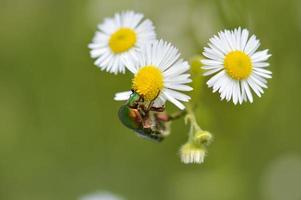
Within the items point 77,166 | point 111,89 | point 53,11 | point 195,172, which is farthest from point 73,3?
point 195,172

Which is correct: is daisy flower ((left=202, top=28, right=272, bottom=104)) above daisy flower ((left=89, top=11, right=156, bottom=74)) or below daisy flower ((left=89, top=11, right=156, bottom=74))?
below

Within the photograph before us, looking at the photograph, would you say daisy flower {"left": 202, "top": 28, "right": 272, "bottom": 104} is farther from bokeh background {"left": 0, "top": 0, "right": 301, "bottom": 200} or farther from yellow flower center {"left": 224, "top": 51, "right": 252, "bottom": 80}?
bokeh background {"left": 0, "top": 0, "right": 301, "bottom": 200}

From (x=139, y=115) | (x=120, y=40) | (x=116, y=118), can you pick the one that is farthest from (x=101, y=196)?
(x=139, y=115)

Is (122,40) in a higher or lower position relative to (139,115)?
higher

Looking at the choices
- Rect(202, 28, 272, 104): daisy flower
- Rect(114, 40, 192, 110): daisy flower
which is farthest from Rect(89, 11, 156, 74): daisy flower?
Rect(202, 28, 272, 104): daisy flower

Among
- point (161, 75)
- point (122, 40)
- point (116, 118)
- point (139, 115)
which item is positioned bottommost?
point (139, 115)

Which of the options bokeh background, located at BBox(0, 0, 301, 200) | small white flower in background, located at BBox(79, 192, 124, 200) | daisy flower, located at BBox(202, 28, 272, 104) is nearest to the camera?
daisy flower, located at BBox(202, 28, 272, 104)

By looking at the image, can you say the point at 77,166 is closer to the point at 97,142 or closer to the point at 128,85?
the point at 97,142

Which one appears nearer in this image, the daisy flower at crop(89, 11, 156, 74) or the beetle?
the beetle

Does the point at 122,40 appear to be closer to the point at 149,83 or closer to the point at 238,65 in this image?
the point at 149,83
